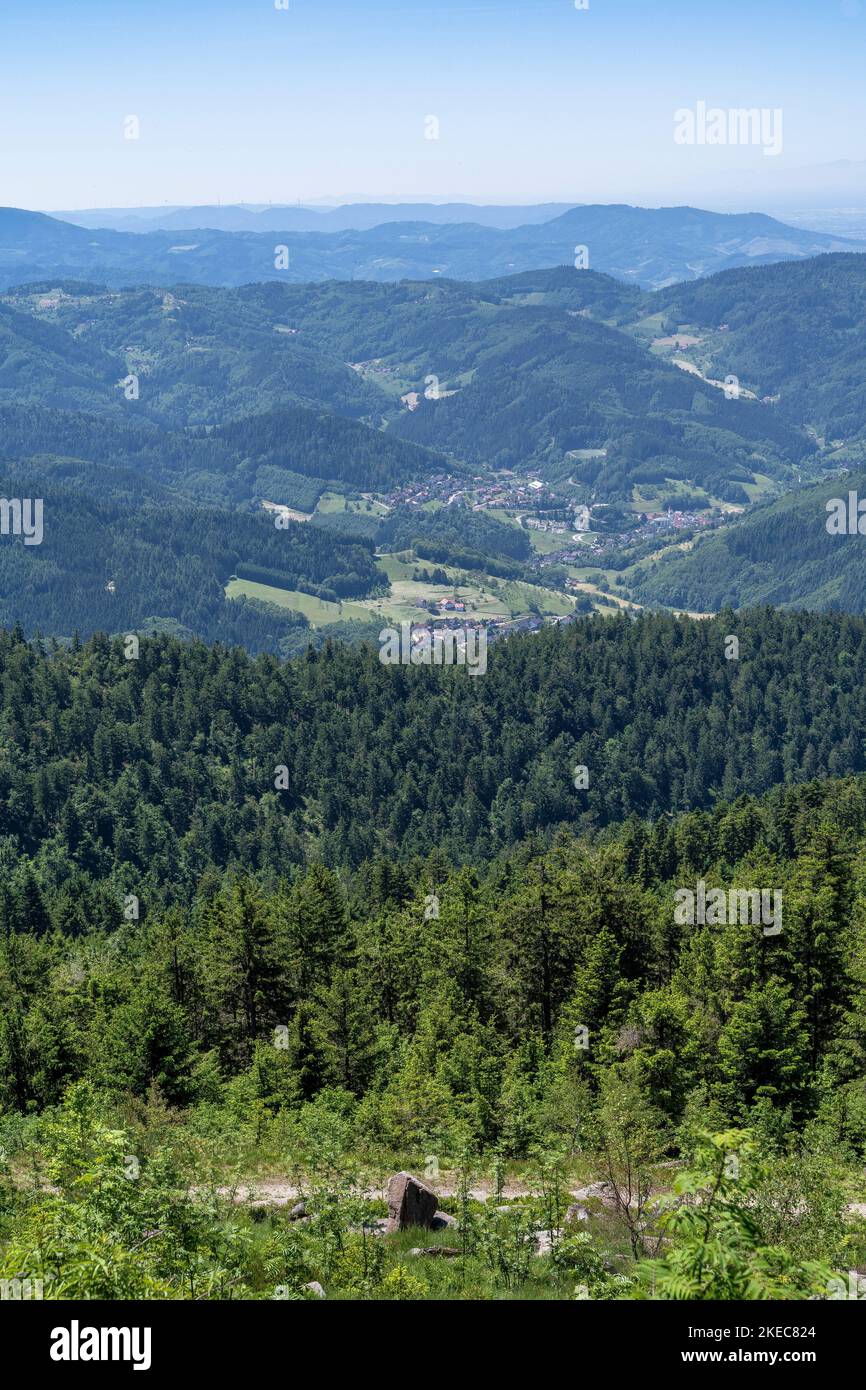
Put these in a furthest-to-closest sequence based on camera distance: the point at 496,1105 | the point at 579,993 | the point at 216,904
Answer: the point at 216,904 < the point at 579,993 < the point at 496,1105

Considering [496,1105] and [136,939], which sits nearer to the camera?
[496,1105]

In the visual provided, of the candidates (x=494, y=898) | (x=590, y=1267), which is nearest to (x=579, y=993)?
(x=590, y=1267)

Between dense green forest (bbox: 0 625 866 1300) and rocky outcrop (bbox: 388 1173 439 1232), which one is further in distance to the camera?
rocky outcrop (bbox: 388 1173 439 1232)

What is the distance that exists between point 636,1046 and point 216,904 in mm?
43117

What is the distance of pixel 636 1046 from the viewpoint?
183 feet

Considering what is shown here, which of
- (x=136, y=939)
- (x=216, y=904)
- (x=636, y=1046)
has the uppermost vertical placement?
(x=636, y=1046)

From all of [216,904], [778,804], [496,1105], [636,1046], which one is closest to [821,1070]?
[636,1046]

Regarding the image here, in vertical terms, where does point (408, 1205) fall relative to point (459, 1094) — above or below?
above

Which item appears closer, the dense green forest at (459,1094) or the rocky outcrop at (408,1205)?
the dense green forest at (459,1094)

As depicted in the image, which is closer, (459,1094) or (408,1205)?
(408,1205)
